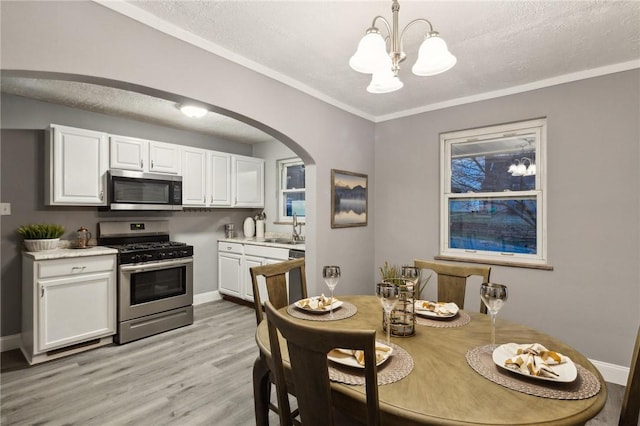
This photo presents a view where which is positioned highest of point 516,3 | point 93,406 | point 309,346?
point 516,3

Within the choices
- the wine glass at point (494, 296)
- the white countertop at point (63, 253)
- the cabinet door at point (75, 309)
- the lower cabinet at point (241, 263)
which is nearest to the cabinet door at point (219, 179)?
the lower cabinet at point (241, 263)

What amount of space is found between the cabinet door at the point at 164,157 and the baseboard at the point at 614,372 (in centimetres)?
470

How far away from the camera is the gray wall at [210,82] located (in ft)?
4.98

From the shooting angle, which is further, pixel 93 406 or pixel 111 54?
pixel 93 406

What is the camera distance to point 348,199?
3467 mm

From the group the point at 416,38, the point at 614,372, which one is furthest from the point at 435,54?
the point at 614,372

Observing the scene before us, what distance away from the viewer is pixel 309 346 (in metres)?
0.90

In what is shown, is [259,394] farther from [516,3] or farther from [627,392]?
[516,3]

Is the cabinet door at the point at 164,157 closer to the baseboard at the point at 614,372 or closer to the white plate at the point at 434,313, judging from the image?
the white plate at the point at 434,313

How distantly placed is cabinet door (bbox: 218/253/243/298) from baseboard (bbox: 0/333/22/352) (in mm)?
2218

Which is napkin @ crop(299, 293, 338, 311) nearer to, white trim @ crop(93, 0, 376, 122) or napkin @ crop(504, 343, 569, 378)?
napkin @ crop(504, 343, 569, 378)

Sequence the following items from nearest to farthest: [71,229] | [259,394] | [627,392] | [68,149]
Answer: [627,392]
[259,394]
[68,149]
[71,229]

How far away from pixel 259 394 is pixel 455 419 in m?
1.14

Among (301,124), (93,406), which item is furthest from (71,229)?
(301,124)
